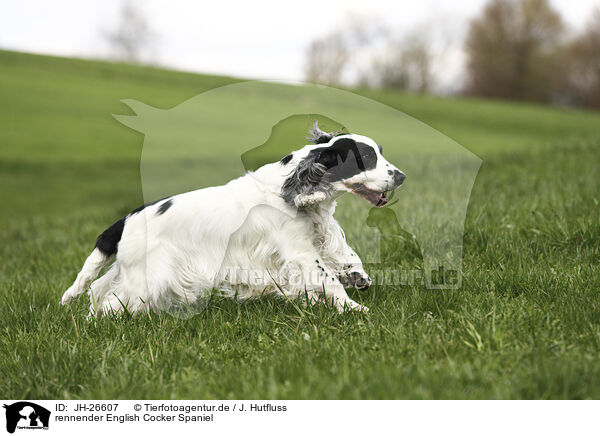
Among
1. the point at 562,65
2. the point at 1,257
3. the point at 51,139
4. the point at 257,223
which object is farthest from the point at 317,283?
the point at 562,65

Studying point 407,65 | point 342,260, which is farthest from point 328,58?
point 342,260

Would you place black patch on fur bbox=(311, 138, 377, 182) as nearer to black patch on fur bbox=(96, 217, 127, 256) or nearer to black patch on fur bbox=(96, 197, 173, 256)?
black patch on fur bbox=(96, 197, 173, 256)

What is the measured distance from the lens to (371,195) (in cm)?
313

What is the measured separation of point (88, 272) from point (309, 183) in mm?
1528

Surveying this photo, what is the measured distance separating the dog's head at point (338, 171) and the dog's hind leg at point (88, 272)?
4.12 feet

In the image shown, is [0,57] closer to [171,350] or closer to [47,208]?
[47,208]

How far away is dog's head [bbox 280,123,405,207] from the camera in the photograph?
3.05m

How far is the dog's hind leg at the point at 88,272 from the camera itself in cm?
346

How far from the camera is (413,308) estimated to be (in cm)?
319

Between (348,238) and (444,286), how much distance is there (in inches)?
42.0

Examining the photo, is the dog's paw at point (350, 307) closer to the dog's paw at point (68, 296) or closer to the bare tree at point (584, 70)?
the dog's paw at point (68, 296)

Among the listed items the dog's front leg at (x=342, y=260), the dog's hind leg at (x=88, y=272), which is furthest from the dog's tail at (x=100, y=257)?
the dog's front leg at (x=342, y=260)

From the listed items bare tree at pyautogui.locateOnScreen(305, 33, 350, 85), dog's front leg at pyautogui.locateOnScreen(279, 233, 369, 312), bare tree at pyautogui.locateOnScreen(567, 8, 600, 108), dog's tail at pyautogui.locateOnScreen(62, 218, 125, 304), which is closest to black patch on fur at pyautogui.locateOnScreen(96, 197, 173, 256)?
dog's tail at pyautogui.locateOnScreen(62, 218, 125, 304)
